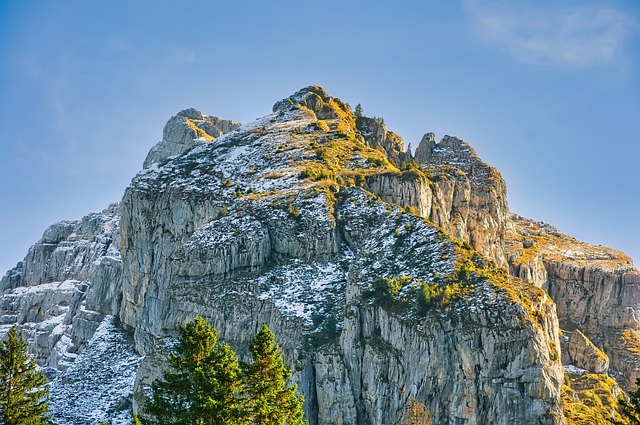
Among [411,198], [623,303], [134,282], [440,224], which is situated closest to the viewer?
[411,198]

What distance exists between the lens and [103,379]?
148750 millimetres

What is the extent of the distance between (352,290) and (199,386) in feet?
209

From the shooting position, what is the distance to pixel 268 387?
51.7 meters

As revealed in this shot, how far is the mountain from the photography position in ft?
326

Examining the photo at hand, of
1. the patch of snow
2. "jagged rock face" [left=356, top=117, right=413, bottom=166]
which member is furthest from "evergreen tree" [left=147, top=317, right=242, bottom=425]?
"jagged rock face" [left=356, top=117, right=413, bottom=166]

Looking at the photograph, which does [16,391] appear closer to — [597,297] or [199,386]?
[199,386]

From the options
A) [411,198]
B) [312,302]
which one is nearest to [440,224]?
[411,198]

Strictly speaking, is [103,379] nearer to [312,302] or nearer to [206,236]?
[206,236]

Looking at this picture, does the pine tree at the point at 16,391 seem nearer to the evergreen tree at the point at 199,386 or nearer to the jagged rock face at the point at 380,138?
the evergreen tree at the point at 199,386

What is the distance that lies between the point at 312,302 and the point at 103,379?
57080mm

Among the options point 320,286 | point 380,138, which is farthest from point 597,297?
point 320,286

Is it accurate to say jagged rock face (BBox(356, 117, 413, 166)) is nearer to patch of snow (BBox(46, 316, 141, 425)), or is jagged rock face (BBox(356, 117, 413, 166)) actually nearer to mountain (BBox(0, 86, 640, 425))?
mountain (BBox(0, 86, 640, 425))

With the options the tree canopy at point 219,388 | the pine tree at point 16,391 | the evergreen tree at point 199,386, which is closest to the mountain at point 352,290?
the tree canopy at point 219,388

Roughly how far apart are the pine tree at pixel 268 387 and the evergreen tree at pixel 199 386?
1.13 meters
